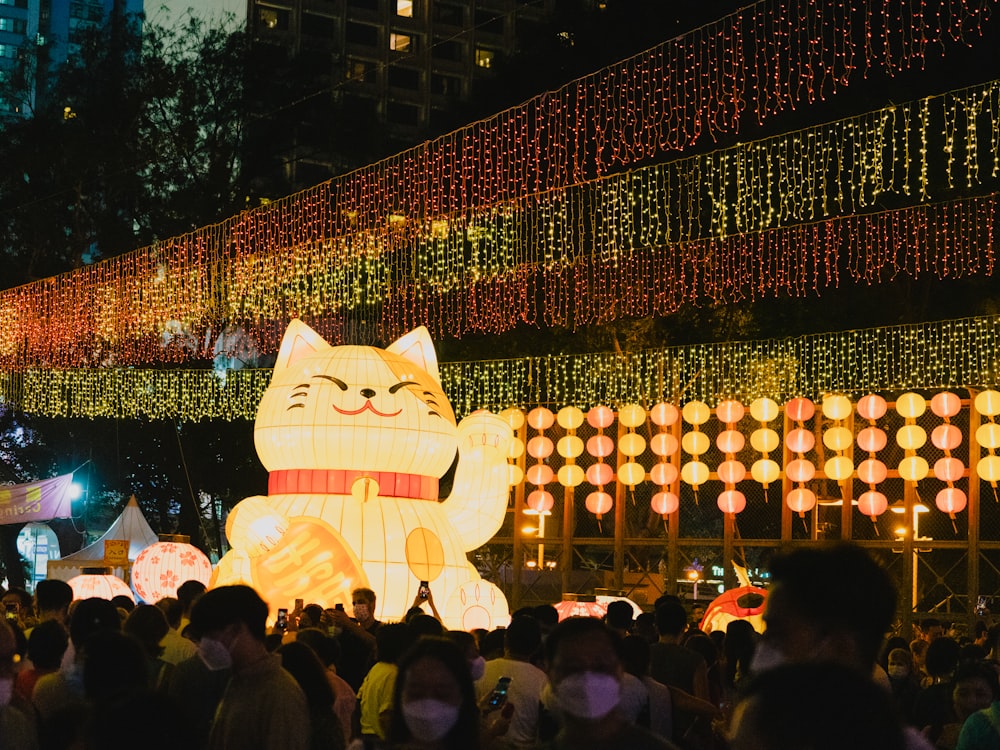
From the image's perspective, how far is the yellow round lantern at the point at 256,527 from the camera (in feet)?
47.0

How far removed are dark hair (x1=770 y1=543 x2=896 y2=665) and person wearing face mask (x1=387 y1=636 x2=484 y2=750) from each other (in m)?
0.85

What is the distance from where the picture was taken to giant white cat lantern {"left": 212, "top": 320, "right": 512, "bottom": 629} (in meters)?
14.6

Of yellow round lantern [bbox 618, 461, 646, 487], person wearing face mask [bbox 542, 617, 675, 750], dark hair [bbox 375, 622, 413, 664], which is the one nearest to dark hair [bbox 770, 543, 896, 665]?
person wearing face mask [bbox 542, 617, 675, 750]

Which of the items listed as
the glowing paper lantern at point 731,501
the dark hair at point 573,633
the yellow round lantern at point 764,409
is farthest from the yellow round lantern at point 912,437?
the dark hair at point 573,633

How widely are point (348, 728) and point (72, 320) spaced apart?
14768 millimetres

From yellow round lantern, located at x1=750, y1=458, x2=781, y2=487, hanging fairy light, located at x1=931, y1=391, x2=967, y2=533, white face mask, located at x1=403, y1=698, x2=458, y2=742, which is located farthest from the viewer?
yellow round lantern, located at x1=750, y1=458, x2=781, y2=487

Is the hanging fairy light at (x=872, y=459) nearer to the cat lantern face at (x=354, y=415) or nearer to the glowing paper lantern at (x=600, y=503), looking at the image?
the glowing paper lantern at (x=600, y=503)

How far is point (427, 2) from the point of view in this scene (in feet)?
212

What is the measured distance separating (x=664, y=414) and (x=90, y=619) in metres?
14.0

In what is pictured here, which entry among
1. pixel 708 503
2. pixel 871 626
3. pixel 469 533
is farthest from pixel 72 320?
pixel 871 626

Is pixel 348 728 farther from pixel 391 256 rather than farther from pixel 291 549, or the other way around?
pixel 391 256

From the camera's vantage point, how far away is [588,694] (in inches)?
131

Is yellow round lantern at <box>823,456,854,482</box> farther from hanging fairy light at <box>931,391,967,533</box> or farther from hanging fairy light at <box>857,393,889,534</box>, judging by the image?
hanging fairy light at <box>931,391,967,533</box>

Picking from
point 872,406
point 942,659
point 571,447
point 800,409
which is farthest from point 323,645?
point 571,447
